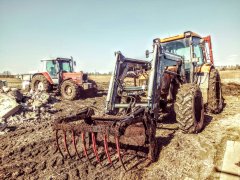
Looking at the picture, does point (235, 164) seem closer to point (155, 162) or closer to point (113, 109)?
point (155, 162)

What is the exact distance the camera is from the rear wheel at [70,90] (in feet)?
41.5

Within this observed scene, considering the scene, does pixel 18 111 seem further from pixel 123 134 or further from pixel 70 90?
pixel 123 134

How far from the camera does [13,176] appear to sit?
391 centimetres

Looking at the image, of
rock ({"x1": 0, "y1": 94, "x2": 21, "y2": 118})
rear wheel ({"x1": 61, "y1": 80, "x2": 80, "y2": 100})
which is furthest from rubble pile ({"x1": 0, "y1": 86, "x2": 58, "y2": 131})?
rear wheel ({"x1": 61, "y1": 80, "x2": 80, "y2": 100})

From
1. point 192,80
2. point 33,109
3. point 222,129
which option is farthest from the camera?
point 33,109

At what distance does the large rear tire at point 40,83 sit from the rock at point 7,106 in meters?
4.66

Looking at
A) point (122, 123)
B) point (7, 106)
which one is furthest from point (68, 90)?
point (122, 123)

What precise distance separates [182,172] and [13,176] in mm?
2983

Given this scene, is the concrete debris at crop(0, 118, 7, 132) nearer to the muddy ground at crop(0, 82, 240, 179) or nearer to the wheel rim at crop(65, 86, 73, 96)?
the muddy ground at crop(0, 82, 240, 179)

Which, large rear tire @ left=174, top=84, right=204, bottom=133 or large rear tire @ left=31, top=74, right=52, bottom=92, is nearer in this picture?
large rear tire @ left=174, top=84, right=204, bottom=133

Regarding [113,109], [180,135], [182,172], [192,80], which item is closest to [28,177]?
[113,109]

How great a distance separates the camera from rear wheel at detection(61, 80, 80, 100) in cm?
1266

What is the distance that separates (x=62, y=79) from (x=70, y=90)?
1.28 m

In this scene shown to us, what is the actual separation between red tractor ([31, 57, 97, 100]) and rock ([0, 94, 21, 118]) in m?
4.11
